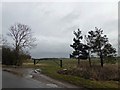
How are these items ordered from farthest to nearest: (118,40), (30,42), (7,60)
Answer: (30,42), (118,40), (7,60)

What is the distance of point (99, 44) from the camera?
202 ft

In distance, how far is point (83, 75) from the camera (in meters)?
24.8

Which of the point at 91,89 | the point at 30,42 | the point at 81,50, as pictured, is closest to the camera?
the point at 91,89

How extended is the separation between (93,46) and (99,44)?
1471 mm

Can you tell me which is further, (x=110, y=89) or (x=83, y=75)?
(x=83, y=75)

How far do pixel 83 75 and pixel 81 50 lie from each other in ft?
141

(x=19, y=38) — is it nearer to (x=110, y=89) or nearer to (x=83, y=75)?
(x=83, y=75)

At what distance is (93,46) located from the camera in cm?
6212

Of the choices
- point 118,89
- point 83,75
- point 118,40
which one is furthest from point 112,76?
point 118,40

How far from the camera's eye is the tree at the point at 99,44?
6041 centimetres

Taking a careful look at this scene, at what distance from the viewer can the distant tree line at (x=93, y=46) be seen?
6037 cm

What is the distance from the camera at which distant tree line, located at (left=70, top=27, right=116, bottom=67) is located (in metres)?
60.4

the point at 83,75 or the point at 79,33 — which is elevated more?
the point at 79,33

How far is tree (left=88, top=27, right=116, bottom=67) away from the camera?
6041cm
